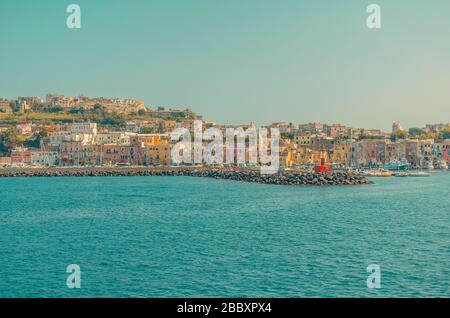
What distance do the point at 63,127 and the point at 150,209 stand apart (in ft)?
191

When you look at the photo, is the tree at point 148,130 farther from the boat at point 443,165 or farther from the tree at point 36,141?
the boat at point 443,165

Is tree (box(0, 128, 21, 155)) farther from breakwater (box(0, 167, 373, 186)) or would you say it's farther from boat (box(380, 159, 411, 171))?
boat (box(380, 159, 411, 171))

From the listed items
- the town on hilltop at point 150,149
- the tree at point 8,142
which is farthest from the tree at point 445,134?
the tree at point 8,142

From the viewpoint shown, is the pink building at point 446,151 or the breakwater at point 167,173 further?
the pink building at point 446,151

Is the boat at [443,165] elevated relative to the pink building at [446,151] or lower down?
lower down

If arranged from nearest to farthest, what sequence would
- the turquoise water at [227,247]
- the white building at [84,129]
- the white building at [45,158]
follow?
1. the turquoise water at [227,247]
2. the white building at [45,158]
3. the white building at [84,129]

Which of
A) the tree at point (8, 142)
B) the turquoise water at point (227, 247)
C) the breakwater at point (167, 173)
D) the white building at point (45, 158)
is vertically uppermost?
the tree at point (8, 142)

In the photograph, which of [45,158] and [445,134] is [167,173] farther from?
[445,134]

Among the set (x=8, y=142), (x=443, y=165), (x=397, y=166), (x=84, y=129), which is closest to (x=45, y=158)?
(x=8, y=142)

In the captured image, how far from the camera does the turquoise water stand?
10.8m

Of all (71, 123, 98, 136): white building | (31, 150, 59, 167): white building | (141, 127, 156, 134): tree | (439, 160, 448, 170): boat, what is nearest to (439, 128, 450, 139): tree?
(439, 160, 448, 170): boat

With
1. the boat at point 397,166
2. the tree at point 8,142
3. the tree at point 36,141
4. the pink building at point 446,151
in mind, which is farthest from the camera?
the tree at point 36,141

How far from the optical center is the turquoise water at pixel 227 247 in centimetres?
1075
